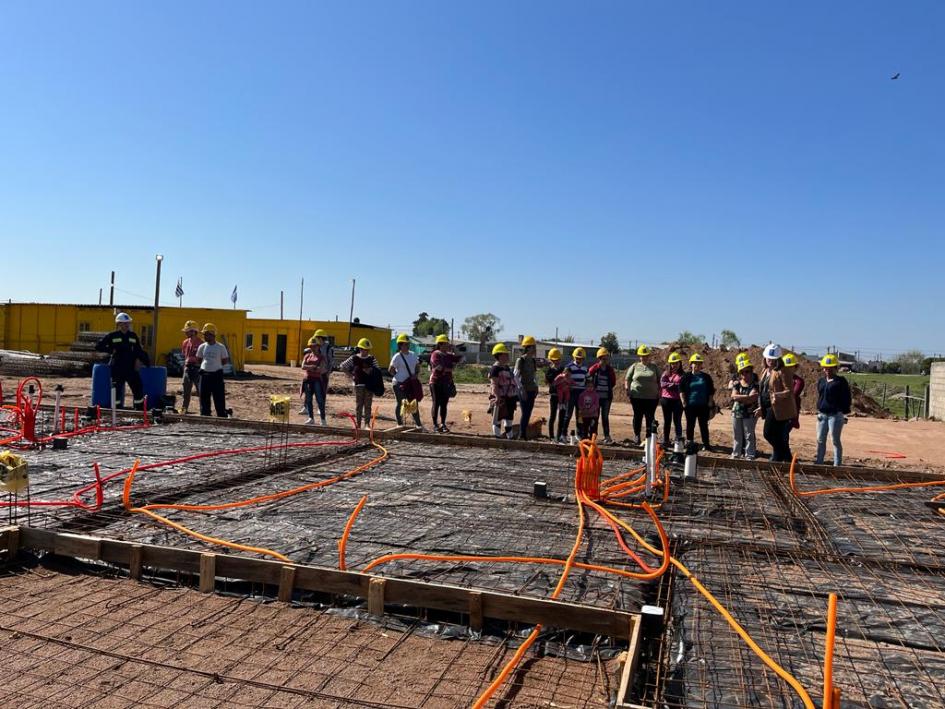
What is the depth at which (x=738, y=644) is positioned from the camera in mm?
3041

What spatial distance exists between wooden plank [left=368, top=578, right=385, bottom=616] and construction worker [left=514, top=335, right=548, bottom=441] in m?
5.71

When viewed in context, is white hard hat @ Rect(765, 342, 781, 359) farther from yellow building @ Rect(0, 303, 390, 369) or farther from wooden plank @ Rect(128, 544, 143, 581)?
yellow building @ Rect(0, 303, 390, 369)

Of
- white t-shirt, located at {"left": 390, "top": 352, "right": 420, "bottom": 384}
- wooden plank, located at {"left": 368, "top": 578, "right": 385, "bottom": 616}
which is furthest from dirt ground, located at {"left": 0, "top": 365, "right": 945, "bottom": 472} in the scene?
wooden plank, located at {"left": 368, "top": 578, "right": 385, "bottom": 616}

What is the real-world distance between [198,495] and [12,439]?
122 inches

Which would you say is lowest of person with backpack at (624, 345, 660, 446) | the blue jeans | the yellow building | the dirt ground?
the dirt ground

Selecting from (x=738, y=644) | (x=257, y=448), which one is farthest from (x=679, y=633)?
(x=257, y=448)

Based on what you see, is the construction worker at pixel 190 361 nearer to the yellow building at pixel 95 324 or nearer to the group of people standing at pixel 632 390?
the group of people standing at pixel 632 390

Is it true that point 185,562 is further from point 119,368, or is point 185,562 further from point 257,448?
point 119,368

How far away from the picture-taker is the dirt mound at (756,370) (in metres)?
20.2

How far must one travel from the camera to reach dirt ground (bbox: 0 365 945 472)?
11.6m

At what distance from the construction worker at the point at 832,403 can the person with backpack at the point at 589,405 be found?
7.83 ft

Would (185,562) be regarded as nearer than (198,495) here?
Yes

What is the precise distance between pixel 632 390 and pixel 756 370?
46.1 feet

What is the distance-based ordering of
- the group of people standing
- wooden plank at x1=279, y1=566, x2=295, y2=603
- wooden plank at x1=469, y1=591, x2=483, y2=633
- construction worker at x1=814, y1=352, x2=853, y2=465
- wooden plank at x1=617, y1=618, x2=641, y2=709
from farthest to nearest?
the group of people standing
construction worker at x1=814, y1=352, x2=853, y2=465
wooden plank at x1=279, y1=566, x2=295, y2=603
wooden plank at x1=469, y1=591, x2=483, y2=633
wooden plank at x1=617, y1=618, x2=641, y2=709
